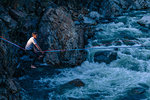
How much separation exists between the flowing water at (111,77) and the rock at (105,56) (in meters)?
0.21

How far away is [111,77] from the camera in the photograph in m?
7.65

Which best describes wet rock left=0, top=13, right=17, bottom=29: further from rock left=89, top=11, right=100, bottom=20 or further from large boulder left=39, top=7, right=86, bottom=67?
rock left=89, top=11, right=100, bottom=20

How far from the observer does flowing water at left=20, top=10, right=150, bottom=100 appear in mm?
6426

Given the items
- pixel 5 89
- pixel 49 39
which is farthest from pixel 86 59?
pixel 5 89

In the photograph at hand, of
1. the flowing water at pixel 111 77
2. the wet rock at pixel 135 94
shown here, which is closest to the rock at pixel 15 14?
the flowing water at pixel 111 77

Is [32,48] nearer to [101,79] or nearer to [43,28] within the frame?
[43,28]

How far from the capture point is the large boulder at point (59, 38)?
8.12 meters

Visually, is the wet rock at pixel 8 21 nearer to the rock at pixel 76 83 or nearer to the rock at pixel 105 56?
the rock at pixel 76 83

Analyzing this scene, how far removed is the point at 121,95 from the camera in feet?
20.9

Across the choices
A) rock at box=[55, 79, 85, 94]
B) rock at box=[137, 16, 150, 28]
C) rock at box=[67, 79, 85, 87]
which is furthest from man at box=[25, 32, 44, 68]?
rock at box=[137, 16, 150, 28]

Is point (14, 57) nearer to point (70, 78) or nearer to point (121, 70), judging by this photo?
point (70, 78)

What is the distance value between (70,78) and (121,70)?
252cm

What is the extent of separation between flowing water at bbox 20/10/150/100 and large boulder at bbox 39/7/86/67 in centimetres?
50

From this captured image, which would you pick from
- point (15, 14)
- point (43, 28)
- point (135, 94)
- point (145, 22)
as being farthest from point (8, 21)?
point (145, 22)
